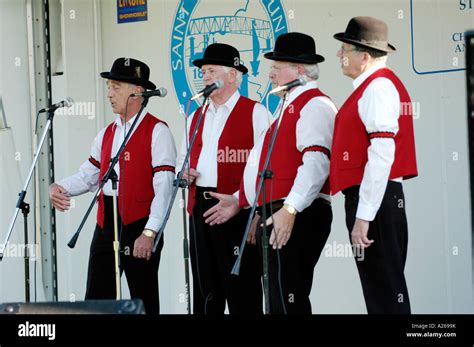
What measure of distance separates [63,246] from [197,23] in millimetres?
1776

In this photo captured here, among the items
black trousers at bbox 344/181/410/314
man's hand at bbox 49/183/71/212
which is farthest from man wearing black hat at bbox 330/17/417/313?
man's hand at bbox 49/183/71/212

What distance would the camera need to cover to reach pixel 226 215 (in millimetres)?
5266

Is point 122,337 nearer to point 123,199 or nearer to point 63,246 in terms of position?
point 123,199

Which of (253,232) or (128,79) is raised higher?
(128,79)

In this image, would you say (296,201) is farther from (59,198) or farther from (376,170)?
(59,198)

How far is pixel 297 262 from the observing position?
16.2ft

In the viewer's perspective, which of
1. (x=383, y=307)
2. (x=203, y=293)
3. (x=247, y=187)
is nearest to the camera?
(x=383, y=307)

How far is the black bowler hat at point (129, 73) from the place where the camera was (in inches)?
227

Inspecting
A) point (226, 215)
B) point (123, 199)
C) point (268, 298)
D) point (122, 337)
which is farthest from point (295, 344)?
point (123, 199)

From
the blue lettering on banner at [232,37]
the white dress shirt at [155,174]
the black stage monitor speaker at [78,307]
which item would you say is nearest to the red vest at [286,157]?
the white dress shirt at [155,174]

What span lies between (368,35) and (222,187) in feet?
3.87

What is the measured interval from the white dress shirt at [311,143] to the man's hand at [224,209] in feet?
0.85

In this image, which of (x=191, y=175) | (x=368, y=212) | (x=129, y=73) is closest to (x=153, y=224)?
(x=191, y=175)

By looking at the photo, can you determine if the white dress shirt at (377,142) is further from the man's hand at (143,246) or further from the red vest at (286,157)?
the man's hand at (143,246)
